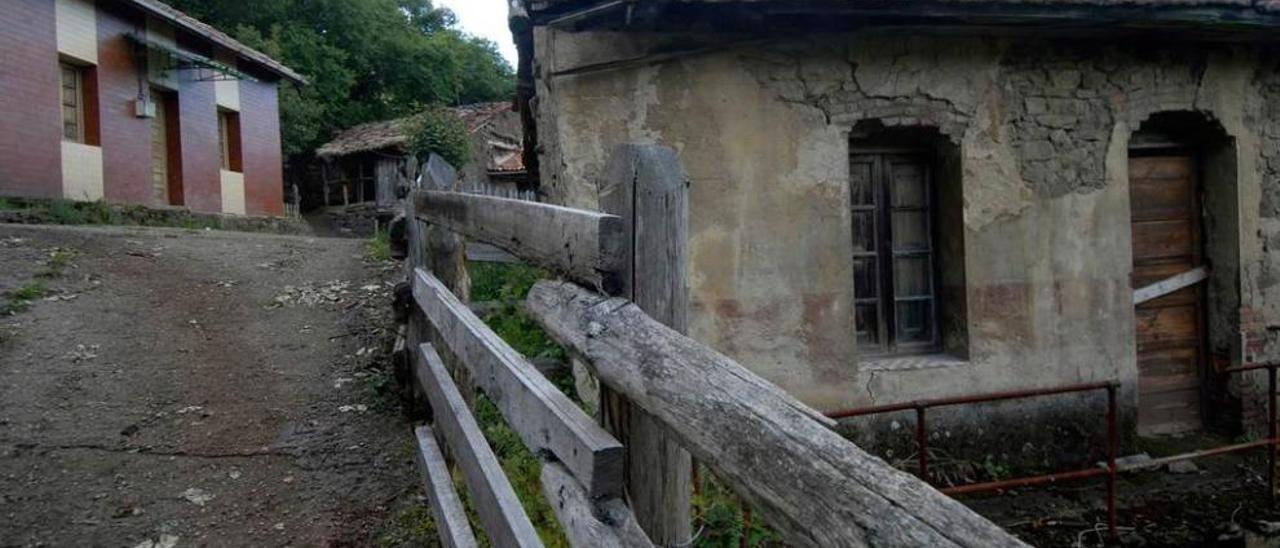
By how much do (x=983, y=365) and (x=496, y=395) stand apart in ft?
13.4

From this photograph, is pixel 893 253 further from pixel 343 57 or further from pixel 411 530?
pixel 343 57

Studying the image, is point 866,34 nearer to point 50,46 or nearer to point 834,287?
point 834,287

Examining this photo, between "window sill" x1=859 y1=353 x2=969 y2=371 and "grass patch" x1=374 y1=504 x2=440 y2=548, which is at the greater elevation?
"window sill" x1=859 y1=353 x2=969 y2=371

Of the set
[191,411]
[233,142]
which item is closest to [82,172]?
[233,142]

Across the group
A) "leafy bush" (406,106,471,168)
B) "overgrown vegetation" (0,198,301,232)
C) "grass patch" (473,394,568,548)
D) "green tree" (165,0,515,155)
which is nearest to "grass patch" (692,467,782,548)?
"grass patch" (473,394,568,548)

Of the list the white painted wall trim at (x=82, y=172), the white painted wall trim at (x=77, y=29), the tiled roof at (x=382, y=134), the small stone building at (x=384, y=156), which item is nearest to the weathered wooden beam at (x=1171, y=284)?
the white painted wall trim at (x=82, y=172)

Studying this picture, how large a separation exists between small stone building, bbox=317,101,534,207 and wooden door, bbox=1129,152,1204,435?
1789cm

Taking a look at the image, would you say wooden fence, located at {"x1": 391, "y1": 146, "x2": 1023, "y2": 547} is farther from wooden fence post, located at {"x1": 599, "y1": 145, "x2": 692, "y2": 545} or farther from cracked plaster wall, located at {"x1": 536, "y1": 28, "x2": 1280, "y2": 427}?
cracked plaster wall, located at {"x1": 536, "y1": 28, "x2": 1280, "y2": 427}

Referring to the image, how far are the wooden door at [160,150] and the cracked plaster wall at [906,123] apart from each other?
12.6m

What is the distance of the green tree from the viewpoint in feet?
80.2

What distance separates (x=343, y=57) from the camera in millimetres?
27875

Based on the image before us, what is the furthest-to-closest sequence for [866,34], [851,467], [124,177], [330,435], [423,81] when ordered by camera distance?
[423,81] < [124,177] < [866,34] < [330,435] < [851,467]

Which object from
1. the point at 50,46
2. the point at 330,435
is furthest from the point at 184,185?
the point at 330,435

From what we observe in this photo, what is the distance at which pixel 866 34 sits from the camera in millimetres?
5309
